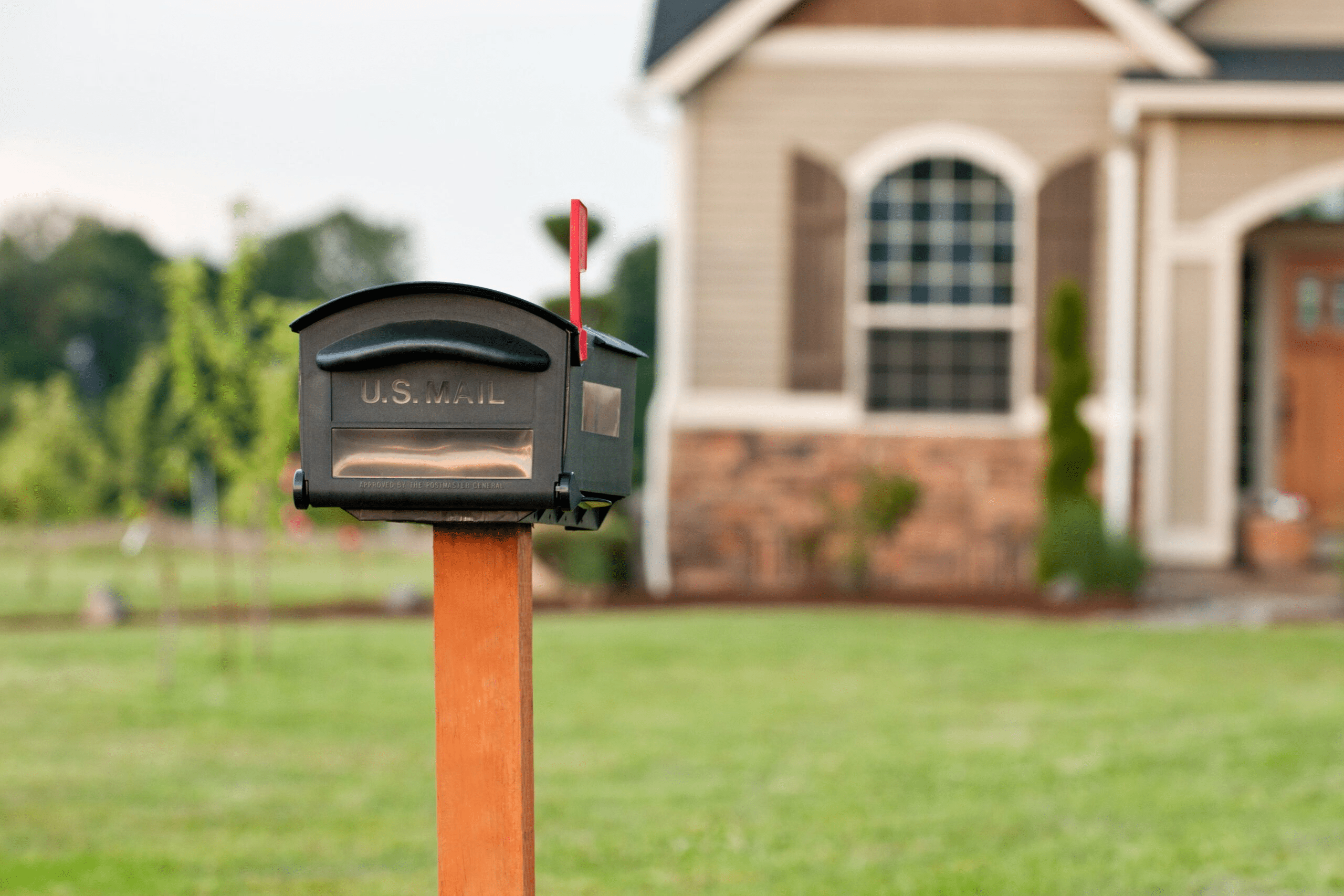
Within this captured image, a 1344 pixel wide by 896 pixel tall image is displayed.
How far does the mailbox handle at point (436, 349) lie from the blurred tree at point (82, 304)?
34.9m

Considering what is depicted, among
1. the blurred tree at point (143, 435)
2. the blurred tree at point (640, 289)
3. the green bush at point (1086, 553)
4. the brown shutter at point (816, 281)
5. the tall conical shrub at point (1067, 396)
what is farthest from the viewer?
the blurred tree at point (640, 289)

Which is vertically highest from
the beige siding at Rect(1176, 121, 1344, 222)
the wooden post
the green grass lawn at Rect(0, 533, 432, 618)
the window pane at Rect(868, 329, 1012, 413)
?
the beige siding at Rect(1176, 121, 1344, 222)

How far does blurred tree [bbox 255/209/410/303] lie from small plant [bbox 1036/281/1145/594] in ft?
111

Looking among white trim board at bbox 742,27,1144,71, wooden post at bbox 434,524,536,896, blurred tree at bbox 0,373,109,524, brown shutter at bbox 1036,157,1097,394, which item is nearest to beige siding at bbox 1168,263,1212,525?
brown shutter at bbox 1036,157,1097,394

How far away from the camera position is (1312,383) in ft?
42.3

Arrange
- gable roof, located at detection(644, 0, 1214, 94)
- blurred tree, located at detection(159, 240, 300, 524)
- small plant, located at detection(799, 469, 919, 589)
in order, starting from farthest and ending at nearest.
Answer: gable roof, located at detection(644, 0, 1214, 94) < small plant, located at detection(799, 469, 919, 589) < blurred tree, located at detection(159, 240, 300, 524)

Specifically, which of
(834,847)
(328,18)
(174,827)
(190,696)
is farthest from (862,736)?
(328,18)

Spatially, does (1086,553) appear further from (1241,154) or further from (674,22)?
(674,22)

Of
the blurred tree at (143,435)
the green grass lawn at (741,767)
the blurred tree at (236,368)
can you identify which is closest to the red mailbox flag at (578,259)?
the green grass lawn at (741,767)

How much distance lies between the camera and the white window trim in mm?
11547

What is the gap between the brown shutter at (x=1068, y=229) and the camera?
37.6ft

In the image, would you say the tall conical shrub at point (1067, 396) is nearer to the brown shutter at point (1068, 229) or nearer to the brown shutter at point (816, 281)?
the brown shutter at point (1068, 229)

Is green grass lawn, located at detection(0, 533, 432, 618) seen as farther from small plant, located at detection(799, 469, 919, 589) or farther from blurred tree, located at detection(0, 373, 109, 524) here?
small plant, located at detection(799, 469, 919, 589)

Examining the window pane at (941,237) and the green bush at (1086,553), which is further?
the window pane at (941,237)
